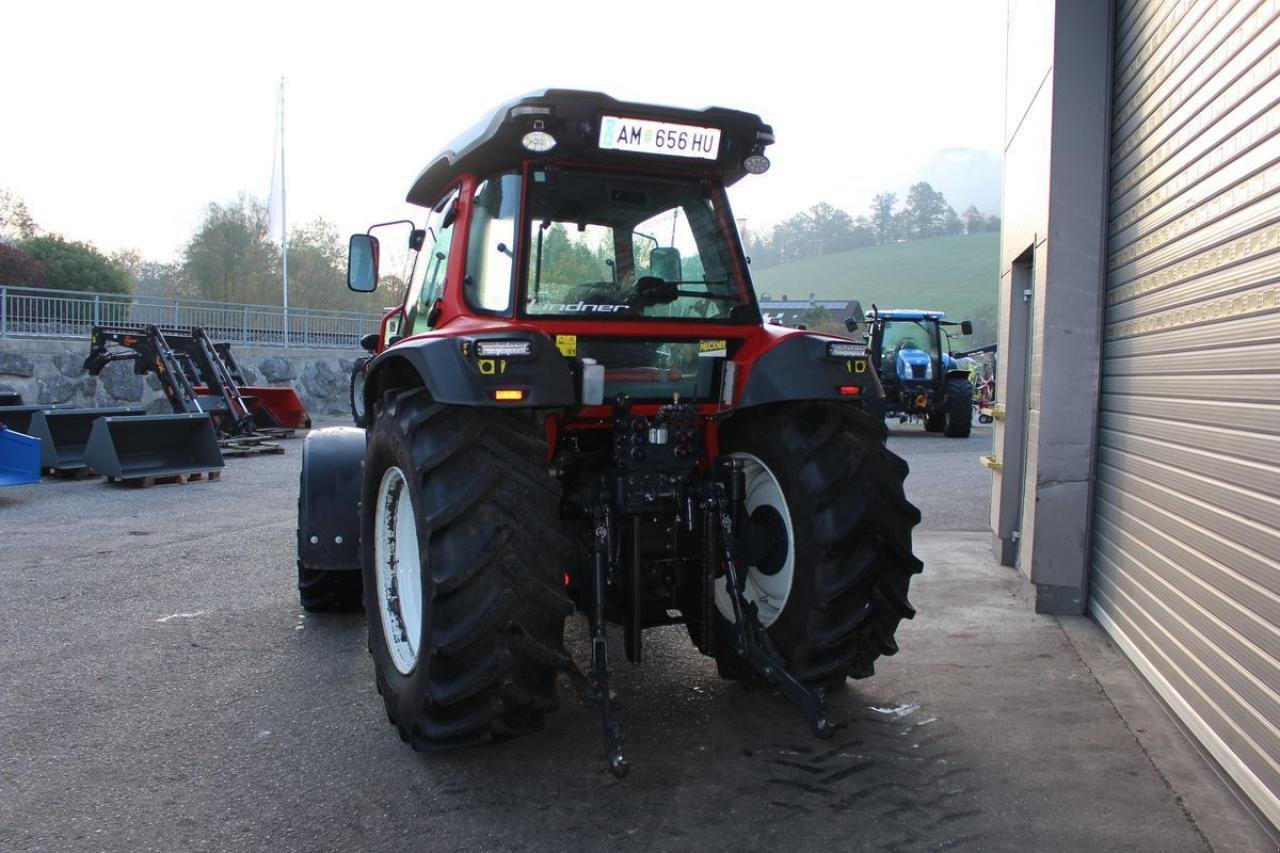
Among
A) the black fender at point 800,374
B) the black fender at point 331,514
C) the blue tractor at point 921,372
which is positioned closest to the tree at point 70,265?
the blue tractor at point 921,372

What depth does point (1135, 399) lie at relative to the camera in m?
4.80

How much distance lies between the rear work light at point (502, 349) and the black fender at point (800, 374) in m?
0.91

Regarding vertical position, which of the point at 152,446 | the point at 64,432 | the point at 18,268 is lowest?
the point at 152,446

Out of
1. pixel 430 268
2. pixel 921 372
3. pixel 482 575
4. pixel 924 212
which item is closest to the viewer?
pixel 482 575

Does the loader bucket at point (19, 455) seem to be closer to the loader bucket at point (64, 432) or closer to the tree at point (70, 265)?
the loader bucket at point (64, 432)

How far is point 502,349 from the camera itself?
3.23 metres

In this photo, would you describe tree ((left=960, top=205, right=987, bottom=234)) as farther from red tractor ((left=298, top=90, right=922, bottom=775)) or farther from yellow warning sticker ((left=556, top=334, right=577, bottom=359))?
yellow warning sticker ((left=556, top=334, right=577, bottom=359))

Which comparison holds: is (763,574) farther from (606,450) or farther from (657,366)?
(657,366)

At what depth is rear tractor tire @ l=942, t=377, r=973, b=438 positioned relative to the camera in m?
17.9

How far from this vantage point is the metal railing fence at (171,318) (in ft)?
56.3

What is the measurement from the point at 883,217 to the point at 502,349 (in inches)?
4678

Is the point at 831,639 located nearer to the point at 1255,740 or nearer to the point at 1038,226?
the point at 1255,740

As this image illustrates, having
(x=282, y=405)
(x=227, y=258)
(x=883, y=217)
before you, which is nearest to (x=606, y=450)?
(x=282, y=405)

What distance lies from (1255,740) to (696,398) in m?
2.21
